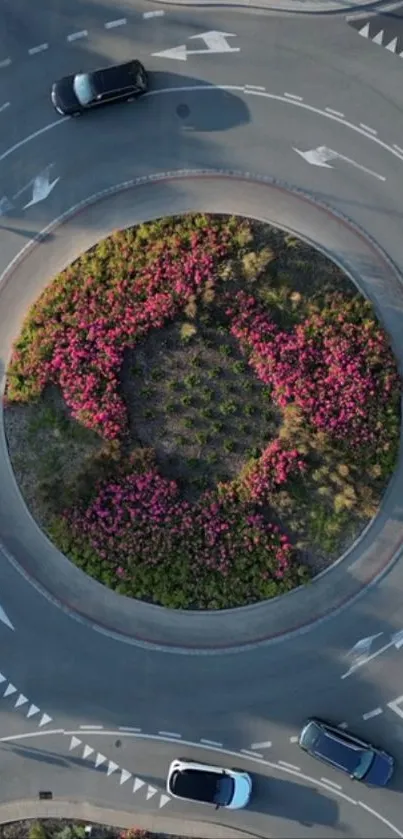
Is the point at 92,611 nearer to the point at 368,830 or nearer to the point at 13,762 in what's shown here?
the point at 13,762

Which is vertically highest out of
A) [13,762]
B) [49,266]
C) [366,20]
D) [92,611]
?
[366,20]

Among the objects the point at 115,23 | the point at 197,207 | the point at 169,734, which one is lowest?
the point at 169,734

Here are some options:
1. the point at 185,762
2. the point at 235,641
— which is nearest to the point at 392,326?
the point at 235,641

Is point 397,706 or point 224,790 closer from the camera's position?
point 224,790

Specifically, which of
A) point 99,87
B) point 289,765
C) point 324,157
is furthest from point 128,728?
point 99,87

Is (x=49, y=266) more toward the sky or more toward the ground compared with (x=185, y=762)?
more toward the sky

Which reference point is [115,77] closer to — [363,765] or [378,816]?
[363,765]

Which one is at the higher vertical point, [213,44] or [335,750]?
[213,44]
